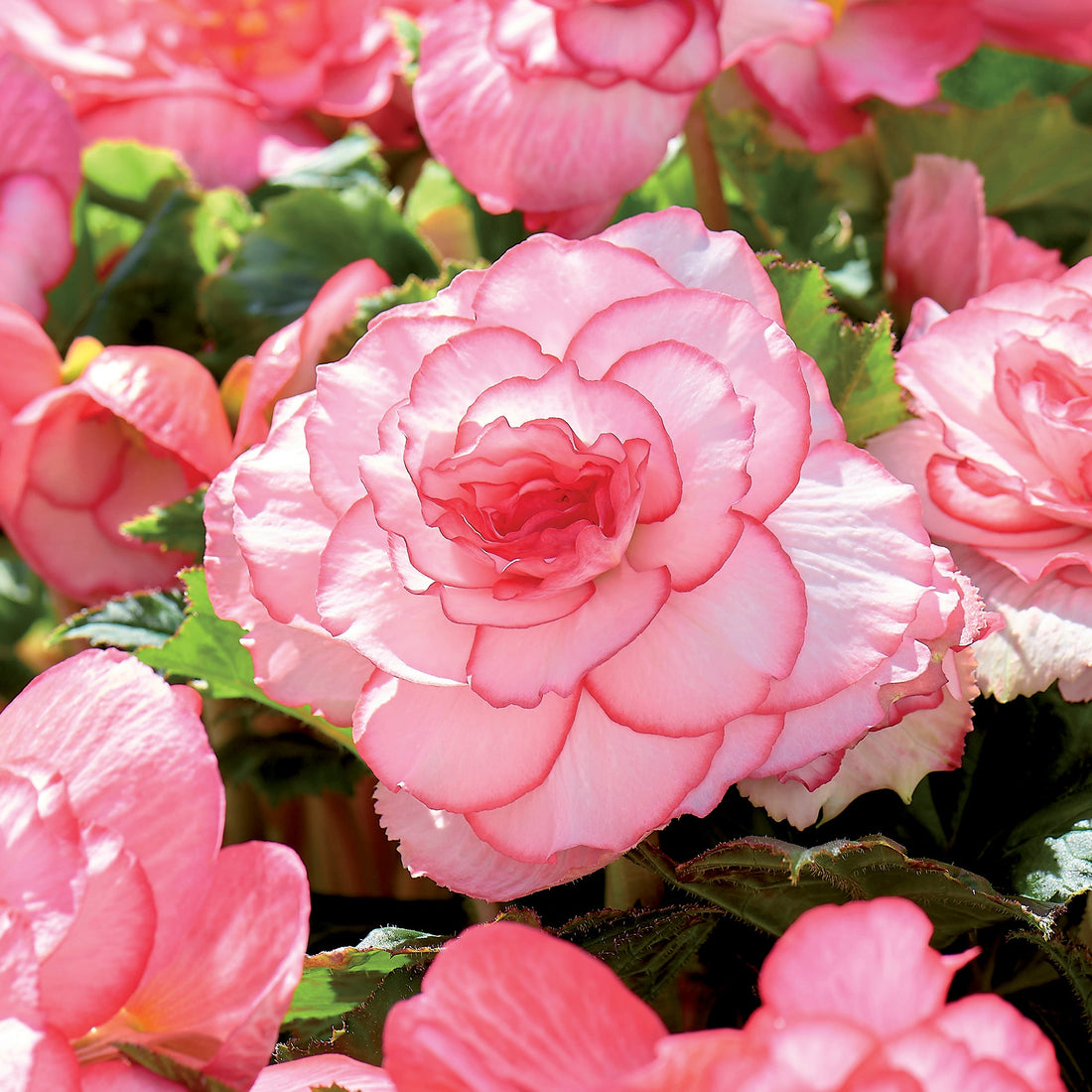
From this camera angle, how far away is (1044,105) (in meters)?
0.59

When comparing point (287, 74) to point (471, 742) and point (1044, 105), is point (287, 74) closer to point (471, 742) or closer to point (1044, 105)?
point (1044, 105)

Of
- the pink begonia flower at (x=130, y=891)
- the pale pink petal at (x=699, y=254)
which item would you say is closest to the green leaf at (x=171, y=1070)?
the pink begonia flower at (x=130, y=891)

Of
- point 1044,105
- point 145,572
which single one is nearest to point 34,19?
point 145,572

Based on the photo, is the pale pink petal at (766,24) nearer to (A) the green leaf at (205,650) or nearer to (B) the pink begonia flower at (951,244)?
(B) the pink begonia flower at (951,244)

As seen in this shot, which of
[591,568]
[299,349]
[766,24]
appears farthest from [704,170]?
[591,568]

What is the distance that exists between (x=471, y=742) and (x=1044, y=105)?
17.9 inches

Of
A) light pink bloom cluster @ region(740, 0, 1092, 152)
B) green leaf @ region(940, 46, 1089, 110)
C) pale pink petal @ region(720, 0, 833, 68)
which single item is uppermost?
pale pink petal @ region(720, 0, 833, 68)

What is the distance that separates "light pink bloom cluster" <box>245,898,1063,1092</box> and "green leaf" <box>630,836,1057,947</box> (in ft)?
0.26

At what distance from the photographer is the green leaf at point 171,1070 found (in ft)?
0.91

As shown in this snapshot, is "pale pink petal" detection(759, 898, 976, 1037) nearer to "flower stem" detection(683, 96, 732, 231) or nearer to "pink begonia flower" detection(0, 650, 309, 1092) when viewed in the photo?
"pink begonia flower" detection(0, 650, 309, 1092)

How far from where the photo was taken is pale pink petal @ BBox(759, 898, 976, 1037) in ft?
0.67

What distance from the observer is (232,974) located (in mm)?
288

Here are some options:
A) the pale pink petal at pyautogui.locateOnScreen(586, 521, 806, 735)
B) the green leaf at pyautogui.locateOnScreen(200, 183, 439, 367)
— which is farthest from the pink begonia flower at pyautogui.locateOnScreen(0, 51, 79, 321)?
the pale pink petal at pyautogui.locateOnScreen(586, 521, 806, 735)

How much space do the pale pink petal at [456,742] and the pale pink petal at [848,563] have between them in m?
0.05
